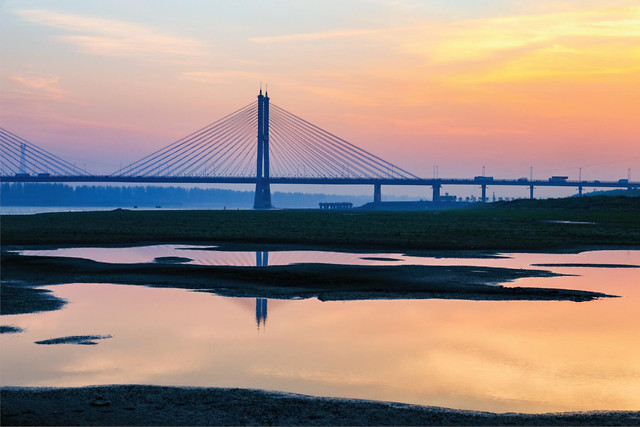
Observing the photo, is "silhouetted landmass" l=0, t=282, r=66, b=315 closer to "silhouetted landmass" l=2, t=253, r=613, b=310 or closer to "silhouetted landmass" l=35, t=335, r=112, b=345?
"silhouetted landmass" l=2, t=253, r=613, b=310

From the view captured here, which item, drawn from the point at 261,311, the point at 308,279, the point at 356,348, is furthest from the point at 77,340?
the point at 308,279

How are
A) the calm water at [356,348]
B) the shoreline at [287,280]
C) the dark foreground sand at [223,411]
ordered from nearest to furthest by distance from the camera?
the dark foreground sand at [223,411]
the calm water at [356,348]
the shoreline at [287,280]

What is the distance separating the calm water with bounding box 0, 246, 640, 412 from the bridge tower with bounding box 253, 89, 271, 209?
13325cm

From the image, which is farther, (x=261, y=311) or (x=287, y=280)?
(x=287, y=280)

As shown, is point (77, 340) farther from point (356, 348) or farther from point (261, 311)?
point (356, 348)

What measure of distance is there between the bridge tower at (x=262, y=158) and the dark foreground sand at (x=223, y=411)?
469ft

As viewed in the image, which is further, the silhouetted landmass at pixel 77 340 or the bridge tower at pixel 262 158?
the bridge tower at pixel 262 158

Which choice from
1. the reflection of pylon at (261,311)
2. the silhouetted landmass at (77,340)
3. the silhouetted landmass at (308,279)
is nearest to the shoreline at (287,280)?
the silhouetted landmass at (308,279)

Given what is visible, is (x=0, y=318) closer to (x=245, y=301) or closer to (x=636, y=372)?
(x=245, y=301)

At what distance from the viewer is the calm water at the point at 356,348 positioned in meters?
10.9

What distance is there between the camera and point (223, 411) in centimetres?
948

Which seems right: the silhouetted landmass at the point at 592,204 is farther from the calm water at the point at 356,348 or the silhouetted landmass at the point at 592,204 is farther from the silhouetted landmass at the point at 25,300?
the silhouetted landmass at the point at 25,300

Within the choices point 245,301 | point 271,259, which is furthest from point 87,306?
point 271,259

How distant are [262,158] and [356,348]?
14074 centimetres
